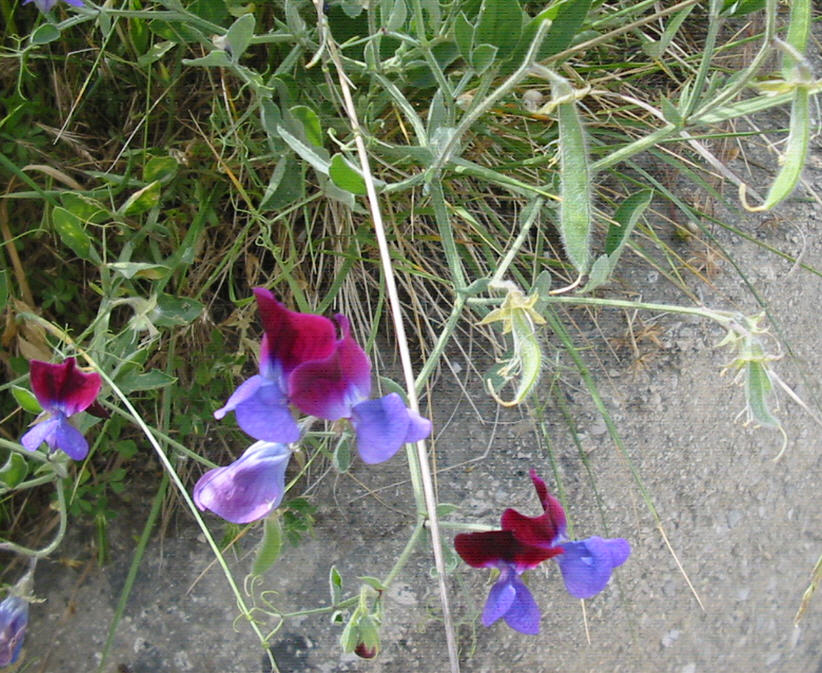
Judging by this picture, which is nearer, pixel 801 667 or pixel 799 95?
pixel 799 95

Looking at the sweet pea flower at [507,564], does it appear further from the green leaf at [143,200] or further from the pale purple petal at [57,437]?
the green leaf at [143,200]

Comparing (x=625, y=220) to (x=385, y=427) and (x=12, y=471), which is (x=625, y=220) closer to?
(x=385, y=427)

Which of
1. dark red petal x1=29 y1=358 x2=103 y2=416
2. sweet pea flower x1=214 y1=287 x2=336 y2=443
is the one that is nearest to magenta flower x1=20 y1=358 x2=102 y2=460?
dark red petal x1=29 y1=358 x2=103 y2=416

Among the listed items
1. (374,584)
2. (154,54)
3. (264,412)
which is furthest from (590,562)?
(154,54)

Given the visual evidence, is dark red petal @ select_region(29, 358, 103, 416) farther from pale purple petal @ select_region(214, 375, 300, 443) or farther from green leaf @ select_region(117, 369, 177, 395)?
pale purple petal @ select_region(214, 375, 300, 443)

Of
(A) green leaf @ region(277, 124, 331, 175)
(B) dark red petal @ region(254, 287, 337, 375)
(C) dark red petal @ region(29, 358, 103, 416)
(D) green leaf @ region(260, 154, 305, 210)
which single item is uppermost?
(A) green leaf @ region(277, 124, 331, 175)

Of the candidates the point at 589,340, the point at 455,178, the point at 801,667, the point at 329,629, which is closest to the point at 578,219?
the point at 455,178

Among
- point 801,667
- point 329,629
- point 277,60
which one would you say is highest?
point 277,60

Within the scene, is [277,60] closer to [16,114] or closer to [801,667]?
[16,114]
